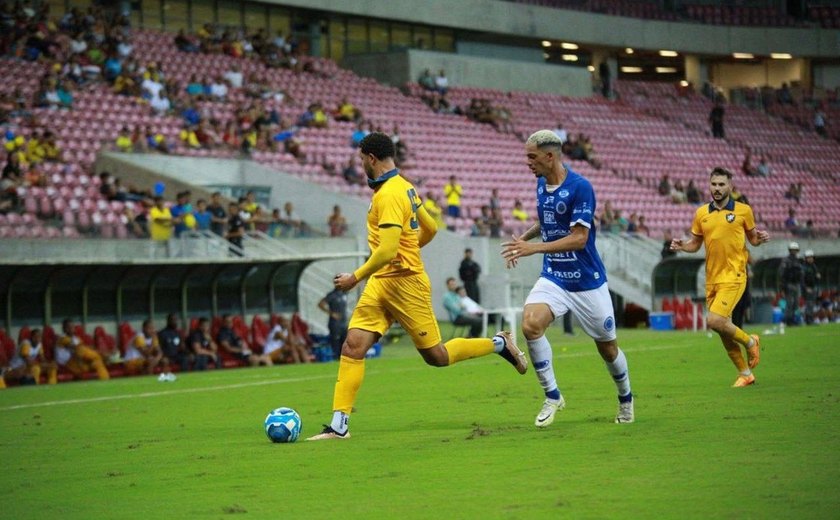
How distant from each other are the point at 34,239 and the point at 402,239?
43.9 ft

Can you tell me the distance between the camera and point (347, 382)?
1112 centimetres

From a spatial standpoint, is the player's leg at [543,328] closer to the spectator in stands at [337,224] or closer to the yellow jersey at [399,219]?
the yellow jersey at [399,219]

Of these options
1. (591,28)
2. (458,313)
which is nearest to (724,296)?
(458,313)

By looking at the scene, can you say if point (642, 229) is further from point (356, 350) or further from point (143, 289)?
point (356, 350)

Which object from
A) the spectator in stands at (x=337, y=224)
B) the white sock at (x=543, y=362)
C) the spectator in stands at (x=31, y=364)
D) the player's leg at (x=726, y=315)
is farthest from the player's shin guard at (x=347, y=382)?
the spectator in stands at (x=337, y=224)

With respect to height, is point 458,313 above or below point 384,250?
below

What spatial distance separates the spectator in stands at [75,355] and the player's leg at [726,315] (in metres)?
11.6

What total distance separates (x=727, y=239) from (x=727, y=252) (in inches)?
5.7

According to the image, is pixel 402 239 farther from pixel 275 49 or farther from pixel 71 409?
pixel 275 49

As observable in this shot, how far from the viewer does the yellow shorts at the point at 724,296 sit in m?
Answer: 15.0

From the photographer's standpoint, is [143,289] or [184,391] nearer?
[184,391]

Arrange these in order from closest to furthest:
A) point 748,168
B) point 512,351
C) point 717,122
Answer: point 512,351 → point 748,168 → point 717,122

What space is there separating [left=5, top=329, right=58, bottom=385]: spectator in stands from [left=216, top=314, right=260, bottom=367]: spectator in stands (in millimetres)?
3468

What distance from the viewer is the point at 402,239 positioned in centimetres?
1141
